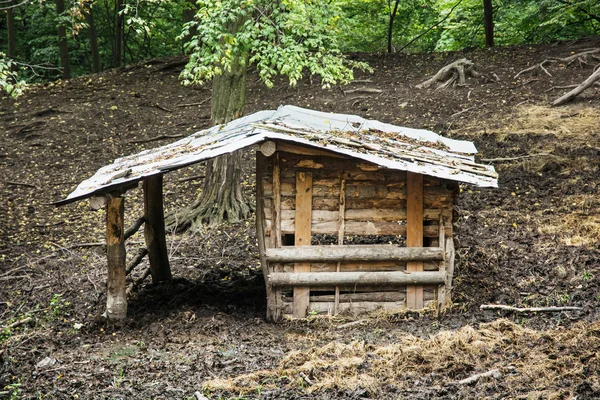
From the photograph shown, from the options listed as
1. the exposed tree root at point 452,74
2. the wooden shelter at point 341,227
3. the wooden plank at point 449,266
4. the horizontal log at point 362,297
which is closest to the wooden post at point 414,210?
the wooden shelter at point 341,227

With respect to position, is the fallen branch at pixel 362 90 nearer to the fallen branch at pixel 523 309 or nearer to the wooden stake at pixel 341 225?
the wooden stake at pixel 341 225

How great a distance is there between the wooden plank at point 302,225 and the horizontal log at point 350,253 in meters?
0.12

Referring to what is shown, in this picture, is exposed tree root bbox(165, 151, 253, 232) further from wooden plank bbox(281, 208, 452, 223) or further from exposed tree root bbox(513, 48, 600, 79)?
exposed tree root bbox(513, 48, 600, 79)

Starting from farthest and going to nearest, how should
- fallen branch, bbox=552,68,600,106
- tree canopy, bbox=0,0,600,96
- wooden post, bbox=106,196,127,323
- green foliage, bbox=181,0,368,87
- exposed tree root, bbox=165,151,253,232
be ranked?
tree canopy, bbox=0,0,600,96 < fallen branch, bbox=552,68,600,106 < exposed tree root, bbox=165,151,253,232 < green foliage, bbox=181,0,368,87 < wooden post, bbox=106,196,127,323

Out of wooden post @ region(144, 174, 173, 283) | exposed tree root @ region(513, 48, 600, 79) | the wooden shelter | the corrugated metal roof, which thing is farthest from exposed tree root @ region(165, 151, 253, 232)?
exposed tree root @ region(513, 48, 600, 79)

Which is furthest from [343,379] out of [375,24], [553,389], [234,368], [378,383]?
[375,24]

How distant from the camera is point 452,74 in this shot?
17547 millimetres

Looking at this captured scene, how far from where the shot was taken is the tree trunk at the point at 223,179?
12133mm

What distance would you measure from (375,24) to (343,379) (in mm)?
19878

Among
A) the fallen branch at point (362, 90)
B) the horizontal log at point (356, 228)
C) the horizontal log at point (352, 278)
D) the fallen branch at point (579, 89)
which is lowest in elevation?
the horizontal log at point (352, 278)

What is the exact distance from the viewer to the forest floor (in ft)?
20.6

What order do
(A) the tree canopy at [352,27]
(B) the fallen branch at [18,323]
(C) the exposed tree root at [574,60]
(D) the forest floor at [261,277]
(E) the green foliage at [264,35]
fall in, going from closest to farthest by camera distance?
(D) the forest floor at [261,277]
(B) the fallen branch at [18,323]
(E) the green foliage at [264,35]
(C) the exposed tree root at [574,60]
(A) the tree canopy at [352,27]

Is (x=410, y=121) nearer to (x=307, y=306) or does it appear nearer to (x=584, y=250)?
(x=584, y=250)

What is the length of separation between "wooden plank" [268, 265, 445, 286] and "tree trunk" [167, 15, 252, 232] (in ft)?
13.8
